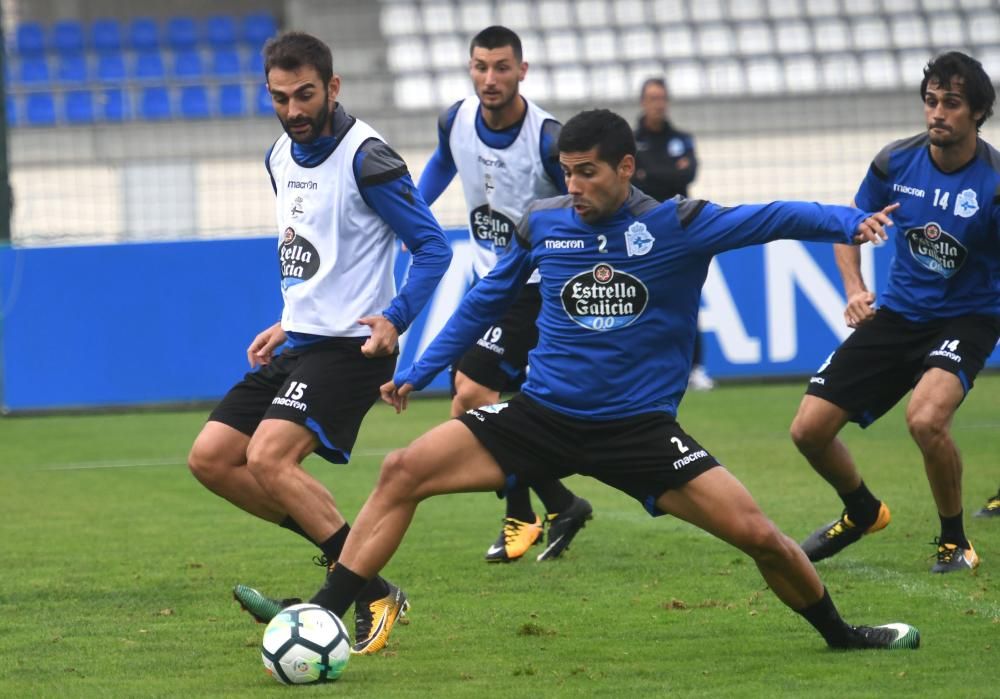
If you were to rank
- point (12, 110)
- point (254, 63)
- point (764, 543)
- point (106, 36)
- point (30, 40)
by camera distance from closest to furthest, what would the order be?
point (764, 543)
point (12, 110)
point (254, 63)
point (30, 40)
point (106, 36)

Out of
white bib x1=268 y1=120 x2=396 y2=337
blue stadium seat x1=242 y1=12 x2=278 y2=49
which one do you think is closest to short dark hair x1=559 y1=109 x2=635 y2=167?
white bib x1=268 y1=120 x2=396 y2=337

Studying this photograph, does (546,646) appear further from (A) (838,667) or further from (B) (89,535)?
(B) (89,535)

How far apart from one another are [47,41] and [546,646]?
19.5 m

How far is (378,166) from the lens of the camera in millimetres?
5766

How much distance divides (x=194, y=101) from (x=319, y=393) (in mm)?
15928

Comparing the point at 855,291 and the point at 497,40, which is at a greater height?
the point at 497,40

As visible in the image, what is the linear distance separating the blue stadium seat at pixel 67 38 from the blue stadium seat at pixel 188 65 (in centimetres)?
142

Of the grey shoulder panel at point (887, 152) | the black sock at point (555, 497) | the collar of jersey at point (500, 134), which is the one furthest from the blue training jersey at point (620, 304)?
the black sock at point (555, 497)

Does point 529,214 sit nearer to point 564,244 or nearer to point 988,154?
point 564,244

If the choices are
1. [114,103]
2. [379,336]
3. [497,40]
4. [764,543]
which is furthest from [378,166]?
[114,103]

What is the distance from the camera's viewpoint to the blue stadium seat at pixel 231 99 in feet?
67.7

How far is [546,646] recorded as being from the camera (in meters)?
5.51

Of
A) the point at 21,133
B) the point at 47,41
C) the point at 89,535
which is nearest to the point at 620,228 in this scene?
the point at 89,535

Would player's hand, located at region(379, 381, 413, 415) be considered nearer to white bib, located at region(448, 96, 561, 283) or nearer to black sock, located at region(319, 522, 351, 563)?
black sock, located at region(319, 522, 351, 563)
